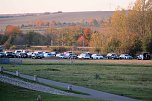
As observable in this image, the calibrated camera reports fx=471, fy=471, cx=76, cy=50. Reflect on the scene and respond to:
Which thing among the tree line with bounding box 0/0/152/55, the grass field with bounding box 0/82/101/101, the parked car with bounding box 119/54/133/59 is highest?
the tree line with bounding box 0/0/152/55

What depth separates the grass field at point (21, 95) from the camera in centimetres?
2831

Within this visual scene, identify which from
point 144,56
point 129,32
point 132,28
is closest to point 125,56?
point 144,56

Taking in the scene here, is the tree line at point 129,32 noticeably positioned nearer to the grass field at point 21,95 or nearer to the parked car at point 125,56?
the parked car at point 125,56

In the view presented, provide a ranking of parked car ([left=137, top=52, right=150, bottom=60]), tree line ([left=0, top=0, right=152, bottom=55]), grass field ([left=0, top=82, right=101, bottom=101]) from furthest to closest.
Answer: tree line ([left=0, top=0, right=152, bottom=55]), parked car ([left=137, top=52, right=150, bottom=60]), grass field ([left=0, top=82, right=101, bottom=101])

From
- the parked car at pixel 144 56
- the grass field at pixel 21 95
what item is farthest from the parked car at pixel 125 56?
the grass field at pixel 21 95

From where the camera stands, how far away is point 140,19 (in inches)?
4284

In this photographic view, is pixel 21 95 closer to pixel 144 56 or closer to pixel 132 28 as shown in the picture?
pixel 144 56

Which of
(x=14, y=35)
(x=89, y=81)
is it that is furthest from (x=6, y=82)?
(x=14, y=35)

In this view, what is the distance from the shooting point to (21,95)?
3059 centimetres

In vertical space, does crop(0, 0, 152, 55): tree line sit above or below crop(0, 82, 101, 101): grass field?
above

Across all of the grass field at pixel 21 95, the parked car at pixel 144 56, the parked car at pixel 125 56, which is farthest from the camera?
the parked car at pixel 125 56

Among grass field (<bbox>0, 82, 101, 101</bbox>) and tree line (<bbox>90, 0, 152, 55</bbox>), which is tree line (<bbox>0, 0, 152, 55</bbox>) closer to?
tree line (<bbox>90, 0, 152, 55</bbox>)

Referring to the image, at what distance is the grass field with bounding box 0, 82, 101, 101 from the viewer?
28.3m

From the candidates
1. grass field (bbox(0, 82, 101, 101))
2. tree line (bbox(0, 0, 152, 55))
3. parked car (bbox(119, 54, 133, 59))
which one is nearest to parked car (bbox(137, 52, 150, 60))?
tree line (bbox(0, 0, 152, 55))
